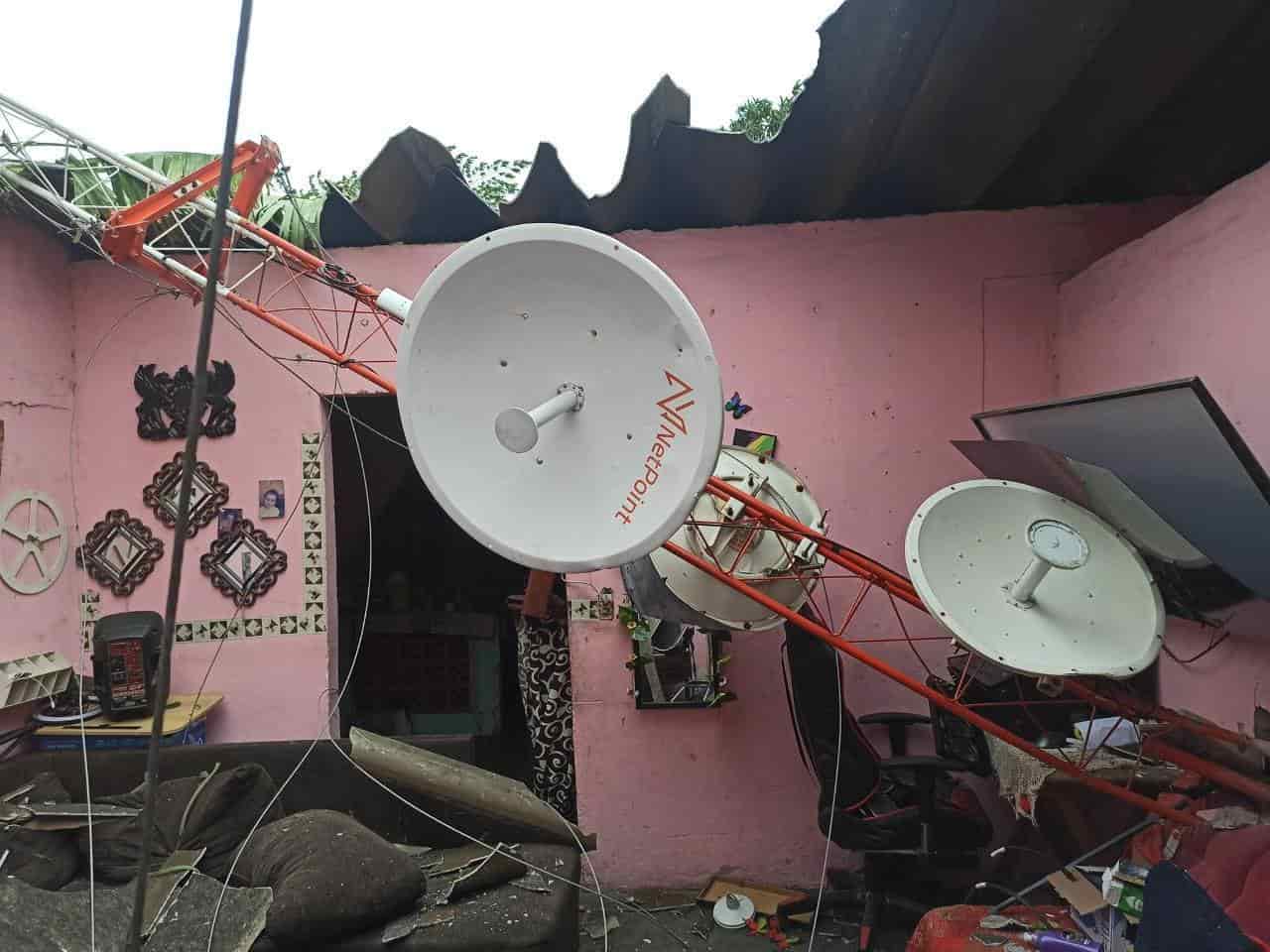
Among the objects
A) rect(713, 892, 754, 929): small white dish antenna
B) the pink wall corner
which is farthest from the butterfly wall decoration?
rect(713, 892, 754, 929): small white dish antenna

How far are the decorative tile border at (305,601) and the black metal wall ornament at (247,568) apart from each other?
75 millimetres

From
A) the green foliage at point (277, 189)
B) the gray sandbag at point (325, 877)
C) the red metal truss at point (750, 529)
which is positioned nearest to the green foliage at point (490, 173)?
the green foliage at point (277, 189)

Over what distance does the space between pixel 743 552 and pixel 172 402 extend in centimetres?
250

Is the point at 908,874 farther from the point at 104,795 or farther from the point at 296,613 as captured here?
the point at 104,795

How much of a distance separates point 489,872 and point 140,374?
2.45 m

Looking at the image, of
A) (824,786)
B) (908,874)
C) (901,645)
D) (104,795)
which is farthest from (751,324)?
(104,795)

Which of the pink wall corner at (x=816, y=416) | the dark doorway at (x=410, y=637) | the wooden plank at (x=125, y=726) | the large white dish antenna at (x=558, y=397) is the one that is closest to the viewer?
the large white dish antenna at (x=558, y=397)

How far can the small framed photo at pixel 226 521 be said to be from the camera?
311 centimetres

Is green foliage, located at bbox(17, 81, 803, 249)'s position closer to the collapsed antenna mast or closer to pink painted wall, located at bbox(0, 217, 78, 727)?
the collapsed antenna mast

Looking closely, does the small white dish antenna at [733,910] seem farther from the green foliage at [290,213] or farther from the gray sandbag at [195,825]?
the green foliage at [290,213]

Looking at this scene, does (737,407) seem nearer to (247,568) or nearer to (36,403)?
(247,568)

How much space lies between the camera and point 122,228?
6.93ft

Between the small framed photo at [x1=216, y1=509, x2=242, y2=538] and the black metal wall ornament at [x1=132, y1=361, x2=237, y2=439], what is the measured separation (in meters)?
0.31

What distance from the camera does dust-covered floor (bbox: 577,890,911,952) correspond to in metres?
2.63
